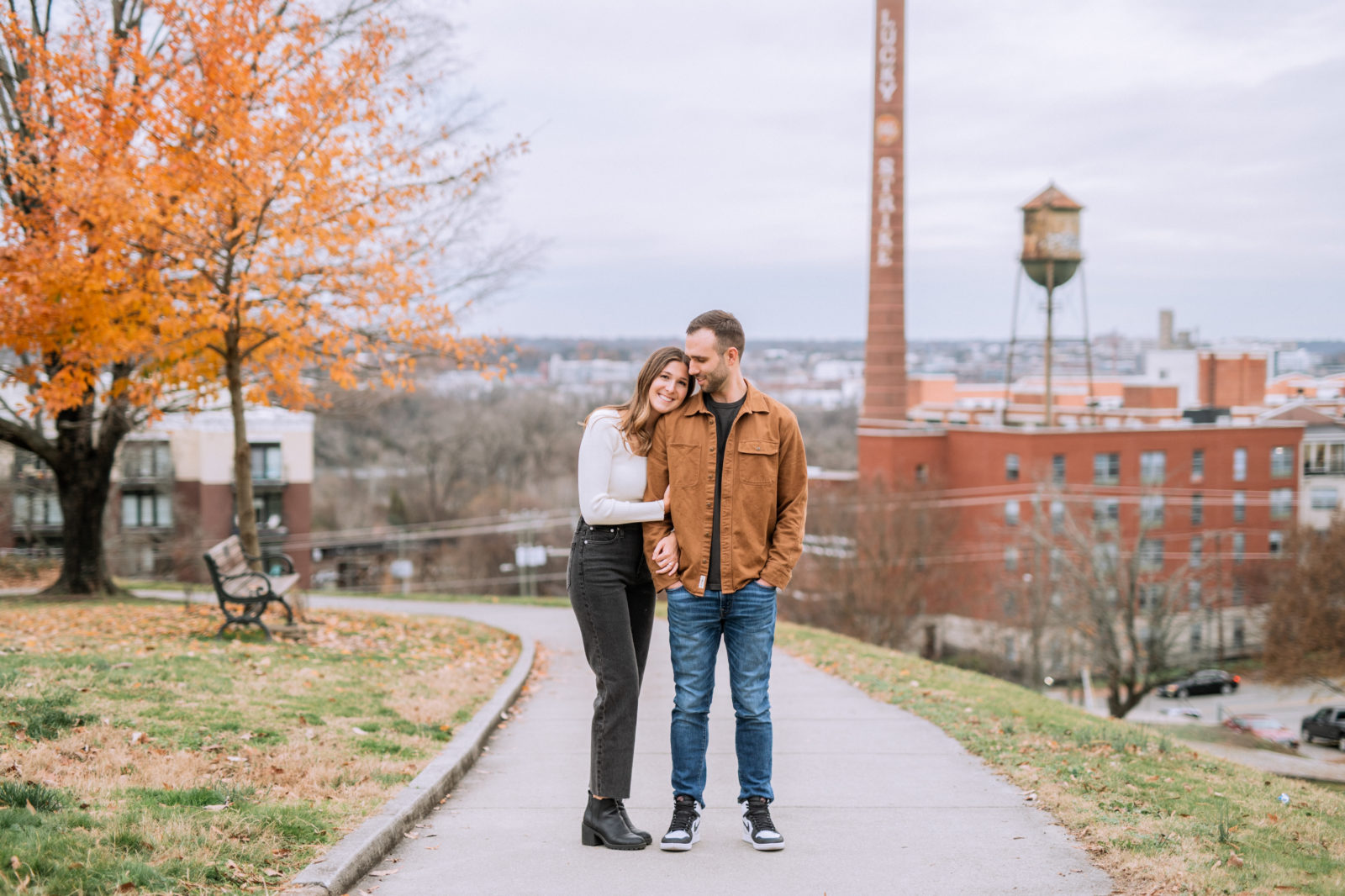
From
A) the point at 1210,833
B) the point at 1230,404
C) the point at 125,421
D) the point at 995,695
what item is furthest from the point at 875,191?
the point at 1210,833

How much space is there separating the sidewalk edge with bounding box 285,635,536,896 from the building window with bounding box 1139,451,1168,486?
47932mm

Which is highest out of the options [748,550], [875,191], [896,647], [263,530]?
[875,191]

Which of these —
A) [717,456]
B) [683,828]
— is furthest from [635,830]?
[717,456]

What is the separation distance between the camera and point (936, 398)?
85875 millimetres

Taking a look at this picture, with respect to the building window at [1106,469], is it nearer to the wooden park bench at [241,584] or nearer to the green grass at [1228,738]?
the green grass at [1228,738]

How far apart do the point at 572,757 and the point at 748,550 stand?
2785 millimetres

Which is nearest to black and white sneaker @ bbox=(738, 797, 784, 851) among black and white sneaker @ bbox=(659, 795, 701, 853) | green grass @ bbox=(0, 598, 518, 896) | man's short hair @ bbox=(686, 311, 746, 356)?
black and white sneaker @ bbox=(659, 795, 701, 853)

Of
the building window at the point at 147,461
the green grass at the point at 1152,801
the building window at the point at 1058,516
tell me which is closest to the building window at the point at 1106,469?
the building window at the point at 1058,516

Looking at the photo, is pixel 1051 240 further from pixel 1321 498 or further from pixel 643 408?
pixel 643 408

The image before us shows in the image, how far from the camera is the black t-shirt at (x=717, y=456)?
4785 millimetres

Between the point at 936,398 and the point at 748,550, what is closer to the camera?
the point at 748,550

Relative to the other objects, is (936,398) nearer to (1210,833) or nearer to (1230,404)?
(1230,404)

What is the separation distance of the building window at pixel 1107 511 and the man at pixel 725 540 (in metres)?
43.3

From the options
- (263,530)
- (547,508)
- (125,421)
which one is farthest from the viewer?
(547,508)
